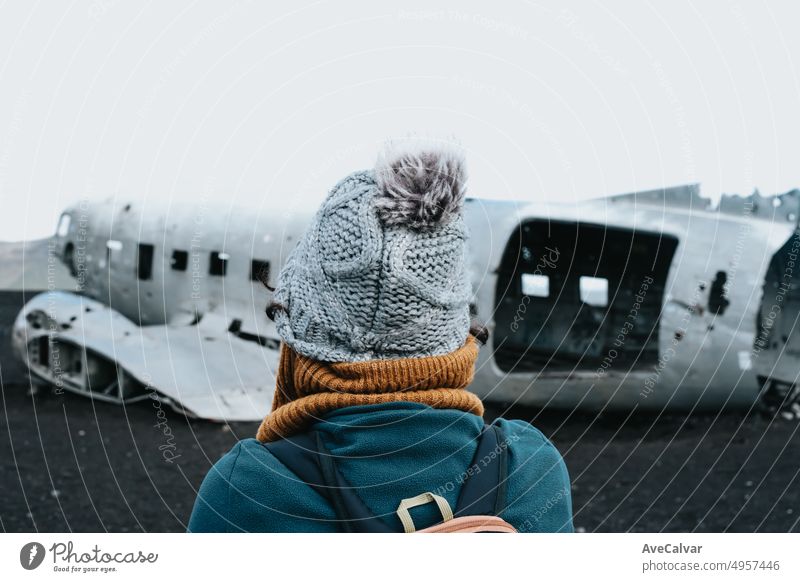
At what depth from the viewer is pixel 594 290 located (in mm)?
5941

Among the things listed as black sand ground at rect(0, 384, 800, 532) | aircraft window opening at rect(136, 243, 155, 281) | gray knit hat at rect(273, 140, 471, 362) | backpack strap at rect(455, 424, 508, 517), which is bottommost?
black sand ground at rect(0, 384, 800, 532)

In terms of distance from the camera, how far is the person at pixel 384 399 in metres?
0.88

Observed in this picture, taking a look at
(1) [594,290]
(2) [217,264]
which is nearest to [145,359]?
(2) [217,264]

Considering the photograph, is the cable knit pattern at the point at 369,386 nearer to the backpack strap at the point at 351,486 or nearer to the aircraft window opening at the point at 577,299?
the backpack strap at the point at 351,486

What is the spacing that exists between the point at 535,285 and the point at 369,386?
5.33m

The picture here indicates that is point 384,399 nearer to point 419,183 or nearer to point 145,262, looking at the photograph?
point 419,183

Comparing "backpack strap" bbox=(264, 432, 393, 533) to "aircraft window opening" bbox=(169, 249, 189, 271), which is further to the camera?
"aircraft window opening" bbox=(169, 249, 189, 271)

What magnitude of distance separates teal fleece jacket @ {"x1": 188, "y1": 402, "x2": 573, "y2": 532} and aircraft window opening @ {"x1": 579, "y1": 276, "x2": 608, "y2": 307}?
16.1 ft

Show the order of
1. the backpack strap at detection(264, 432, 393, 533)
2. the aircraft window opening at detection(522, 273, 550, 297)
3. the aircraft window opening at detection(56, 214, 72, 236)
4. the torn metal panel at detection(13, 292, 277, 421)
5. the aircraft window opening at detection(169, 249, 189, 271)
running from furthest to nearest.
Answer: the aircraft window opening at detection(56, 214, 72, 236) < the aircraft window opening at detection(522, 273, 550, 297) < the aircraft window opening at detection(169, 249, 189, 271) < the torn metal panel at detection(13, 292, 277, 421) < the backpack strap at detection(264, 432, 393, 533)

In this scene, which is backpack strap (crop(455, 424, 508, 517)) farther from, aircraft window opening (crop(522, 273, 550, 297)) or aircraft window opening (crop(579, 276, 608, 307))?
aircraft window opening (crop(522, 273, 550, 297))

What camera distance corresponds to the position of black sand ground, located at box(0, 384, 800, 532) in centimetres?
362

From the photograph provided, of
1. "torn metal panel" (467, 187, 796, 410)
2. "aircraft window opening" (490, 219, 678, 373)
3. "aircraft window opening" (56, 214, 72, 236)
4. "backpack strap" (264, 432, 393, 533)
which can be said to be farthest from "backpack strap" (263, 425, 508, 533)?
"aircraft window opening" (56, 214, 72, 236)

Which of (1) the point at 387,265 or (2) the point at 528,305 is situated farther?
(2) the point at 528,305

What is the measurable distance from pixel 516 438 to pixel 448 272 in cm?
24
